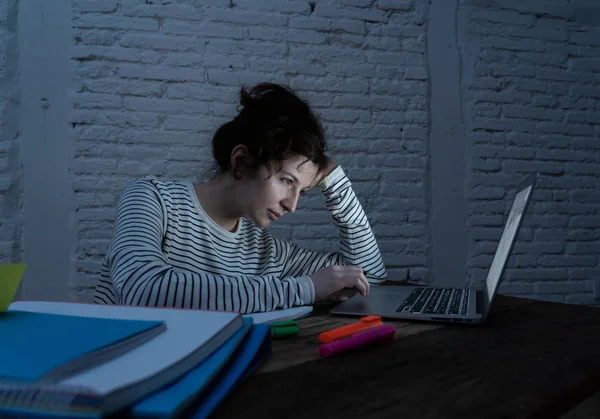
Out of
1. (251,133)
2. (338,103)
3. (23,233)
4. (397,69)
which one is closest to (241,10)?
(338,103)

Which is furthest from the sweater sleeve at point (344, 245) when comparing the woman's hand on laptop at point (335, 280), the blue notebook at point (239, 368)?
the blue notebook at point (239, 368)

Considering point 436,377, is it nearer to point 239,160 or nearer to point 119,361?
point 119,361

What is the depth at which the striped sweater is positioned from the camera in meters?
0.94

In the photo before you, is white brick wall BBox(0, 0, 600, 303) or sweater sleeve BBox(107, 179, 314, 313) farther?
white brick wall BBox(0, 0, 600, 303)

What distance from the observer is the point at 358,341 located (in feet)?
2.16

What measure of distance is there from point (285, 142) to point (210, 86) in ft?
3.35

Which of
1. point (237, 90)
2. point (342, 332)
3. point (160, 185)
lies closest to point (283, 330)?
point (342, 332)

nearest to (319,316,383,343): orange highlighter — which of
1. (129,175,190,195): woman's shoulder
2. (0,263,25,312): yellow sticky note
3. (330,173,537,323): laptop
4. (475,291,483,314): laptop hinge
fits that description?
(330,173,537,323): laptop

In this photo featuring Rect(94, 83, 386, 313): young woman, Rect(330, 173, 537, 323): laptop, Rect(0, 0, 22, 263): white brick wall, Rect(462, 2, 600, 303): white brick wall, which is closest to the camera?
Rect(330, 173, 537, 323): laptop

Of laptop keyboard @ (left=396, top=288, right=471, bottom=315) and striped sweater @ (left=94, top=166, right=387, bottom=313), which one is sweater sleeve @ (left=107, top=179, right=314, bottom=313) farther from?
laptop keyboard @ (left=396, top=288, right=471, bottom=315)

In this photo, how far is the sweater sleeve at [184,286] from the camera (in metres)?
0.92

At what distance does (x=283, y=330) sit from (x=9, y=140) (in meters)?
1.79

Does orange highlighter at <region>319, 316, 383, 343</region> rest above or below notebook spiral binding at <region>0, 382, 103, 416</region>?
below

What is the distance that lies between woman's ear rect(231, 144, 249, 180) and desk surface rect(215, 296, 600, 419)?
2.25 ft
